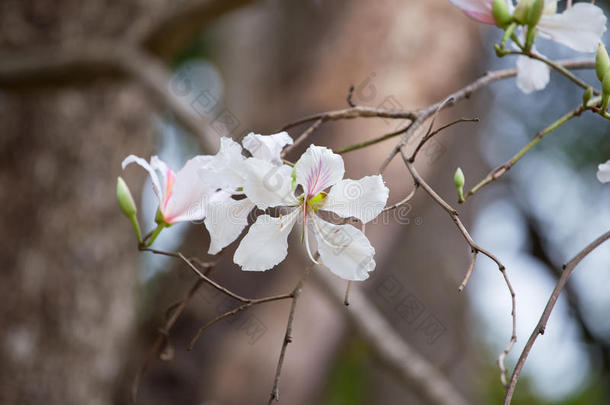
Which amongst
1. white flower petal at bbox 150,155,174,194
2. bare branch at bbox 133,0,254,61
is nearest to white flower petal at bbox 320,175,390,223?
white flower petal at bbox 150,155,174,194

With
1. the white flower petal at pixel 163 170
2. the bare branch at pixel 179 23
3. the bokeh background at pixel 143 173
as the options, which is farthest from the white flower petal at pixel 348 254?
the bare branch at pixel 179 23

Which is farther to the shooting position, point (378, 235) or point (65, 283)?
point (378, 235)

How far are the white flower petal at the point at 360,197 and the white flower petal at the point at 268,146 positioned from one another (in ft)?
0.12

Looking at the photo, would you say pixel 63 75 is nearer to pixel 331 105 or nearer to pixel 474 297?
pixel 331 105

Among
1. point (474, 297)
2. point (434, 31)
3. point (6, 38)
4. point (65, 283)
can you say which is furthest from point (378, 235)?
point (474, 297)

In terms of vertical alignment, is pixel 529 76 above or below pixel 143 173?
above

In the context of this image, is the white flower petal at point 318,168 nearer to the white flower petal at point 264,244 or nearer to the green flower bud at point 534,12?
the white flower petal at point 264,244

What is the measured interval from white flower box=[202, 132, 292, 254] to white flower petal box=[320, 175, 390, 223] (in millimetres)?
37

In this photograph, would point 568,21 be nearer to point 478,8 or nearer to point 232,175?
point 478,8

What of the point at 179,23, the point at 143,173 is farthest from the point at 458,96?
the point at 143,173

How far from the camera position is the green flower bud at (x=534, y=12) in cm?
35

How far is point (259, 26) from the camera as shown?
1907 mm

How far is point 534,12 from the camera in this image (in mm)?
353

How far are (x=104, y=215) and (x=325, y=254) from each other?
36.1 inches
